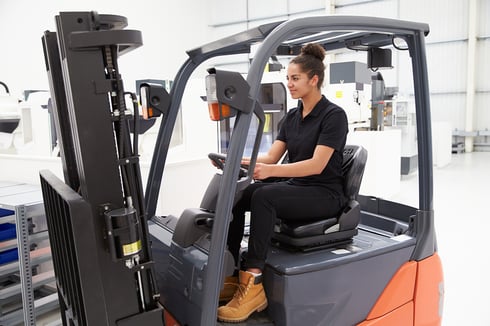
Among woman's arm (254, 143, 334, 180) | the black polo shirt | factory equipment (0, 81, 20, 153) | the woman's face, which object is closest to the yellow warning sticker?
woman's arm (254, 143, 334, 180)

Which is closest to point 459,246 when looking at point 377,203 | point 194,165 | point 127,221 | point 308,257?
point 377,203

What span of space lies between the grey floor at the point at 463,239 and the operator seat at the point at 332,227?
1784 millimetres

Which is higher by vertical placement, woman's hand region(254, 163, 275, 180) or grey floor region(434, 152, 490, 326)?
woman's hand region(254, 163, 275, 180)

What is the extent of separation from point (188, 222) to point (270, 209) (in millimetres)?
448

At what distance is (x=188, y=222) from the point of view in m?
2.35

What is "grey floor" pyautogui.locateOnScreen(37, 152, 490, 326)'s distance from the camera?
3.97 meters

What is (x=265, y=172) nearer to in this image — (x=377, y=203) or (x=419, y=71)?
(x=419, y=71)

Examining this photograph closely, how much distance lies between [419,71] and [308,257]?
1244mm

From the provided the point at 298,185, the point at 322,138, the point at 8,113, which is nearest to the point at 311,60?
the point at 322,138

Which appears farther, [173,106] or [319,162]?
[173,106]

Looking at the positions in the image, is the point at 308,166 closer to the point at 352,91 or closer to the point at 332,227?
the point at 332,227

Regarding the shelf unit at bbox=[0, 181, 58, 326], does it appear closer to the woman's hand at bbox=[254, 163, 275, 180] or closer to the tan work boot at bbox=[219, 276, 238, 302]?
the tan work boot at bbox=[219, 276, 238, 302]

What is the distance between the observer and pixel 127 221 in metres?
1.83

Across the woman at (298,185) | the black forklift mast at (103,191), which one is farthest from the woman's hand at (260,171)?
the black forklift mast at (103,191)
